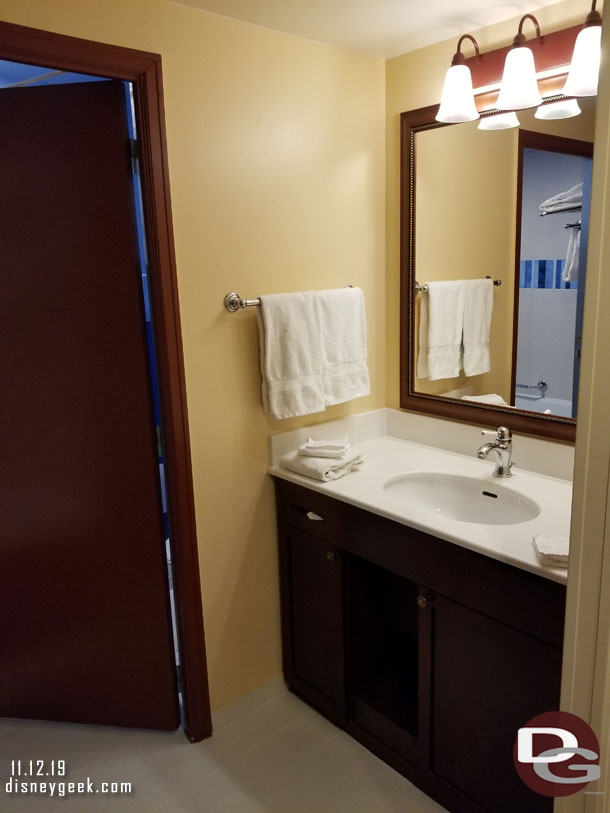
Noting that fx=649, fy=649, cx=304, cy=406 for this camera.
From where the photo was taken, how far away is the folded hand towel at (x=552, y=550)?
4.74ft

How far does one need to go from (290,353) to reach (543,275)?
80 cm

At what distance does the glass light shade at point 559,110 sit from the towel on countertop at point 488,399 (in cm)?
84

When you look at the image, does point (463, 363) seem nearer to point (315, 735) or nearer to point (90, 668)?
point (315, 735)

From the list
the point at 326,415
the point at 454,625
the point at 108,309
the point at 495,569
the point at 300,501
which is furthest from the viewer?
the point at 326,415

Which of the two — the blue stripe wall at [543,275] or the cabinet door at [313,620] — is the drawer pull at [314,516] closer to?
the cabinet door at [313,620]

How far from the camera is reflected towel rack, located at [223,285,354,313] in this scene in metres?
2.02

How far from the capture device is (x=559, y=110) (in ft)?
5.99

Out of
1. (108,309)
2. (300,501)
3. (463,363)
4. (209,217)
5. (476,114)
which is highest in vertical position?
(476,114)

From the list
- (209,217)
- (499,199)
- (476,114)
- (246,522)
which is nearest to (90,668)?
(246,522)

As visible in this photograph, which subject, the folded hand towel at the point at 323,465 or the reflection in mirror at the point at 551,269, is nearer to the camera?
the reflection in mirror at the point at 551,269

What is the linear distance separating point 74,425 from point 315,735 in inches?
50.8

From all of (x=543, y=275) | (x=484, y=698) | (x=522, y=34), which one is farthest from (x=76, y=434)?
(x=522, y=34)

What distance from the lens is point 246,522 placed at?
2.21 meters

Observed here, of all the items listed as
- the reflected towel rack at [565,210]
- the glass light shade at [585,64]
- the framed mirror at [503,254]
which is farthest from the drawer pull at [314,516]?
the glass light shade at [585,64]
